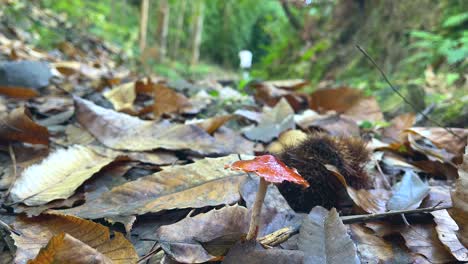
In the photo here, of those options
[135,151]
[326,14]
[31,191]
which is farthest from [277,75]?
[31,191]

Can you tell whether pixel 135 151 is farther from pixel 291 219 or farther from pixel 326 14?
pixel 326 14

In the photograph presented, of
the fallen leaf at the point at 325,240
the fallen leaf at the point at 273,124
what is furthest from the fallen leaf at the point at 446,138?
the fallen leaf at the point at 325,240

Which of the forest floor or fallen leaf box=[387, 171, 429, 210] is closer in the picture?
the forest floor

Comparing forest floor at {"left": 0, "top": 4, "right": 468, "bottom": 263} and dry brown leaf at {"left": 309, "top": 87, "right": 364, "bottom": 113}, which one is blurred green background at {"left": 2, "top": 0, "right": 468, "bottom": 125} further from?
forest floor at {"left": 0, "top": 4, "right": 468, "bottom": 263}

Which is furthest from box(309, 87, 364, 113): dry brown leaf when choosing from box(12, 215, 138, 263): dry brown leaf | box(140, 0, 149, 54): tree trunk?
box(140, 0, 149, 54): tree trunk

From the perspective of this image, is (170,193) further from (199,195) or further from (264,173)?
(264,173)

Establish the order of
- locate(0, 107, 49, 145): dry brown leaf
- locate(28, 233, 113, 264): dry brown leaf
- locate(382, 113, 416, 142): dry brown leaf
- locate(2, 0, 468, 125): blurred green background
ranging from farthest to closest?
locate(2, 0, 468, 125): blurred green background
locate(382, 113, 416, 142): dry brown leaf
locate(0, 107, 49, 145): dry brown leaf
locate(28, 233, 113, 264): dry brown leaf

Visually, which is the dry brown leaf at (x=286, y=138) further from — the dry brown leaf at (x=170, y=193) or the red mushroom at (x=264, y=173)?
the red mushroom at (x=264, y=173)
